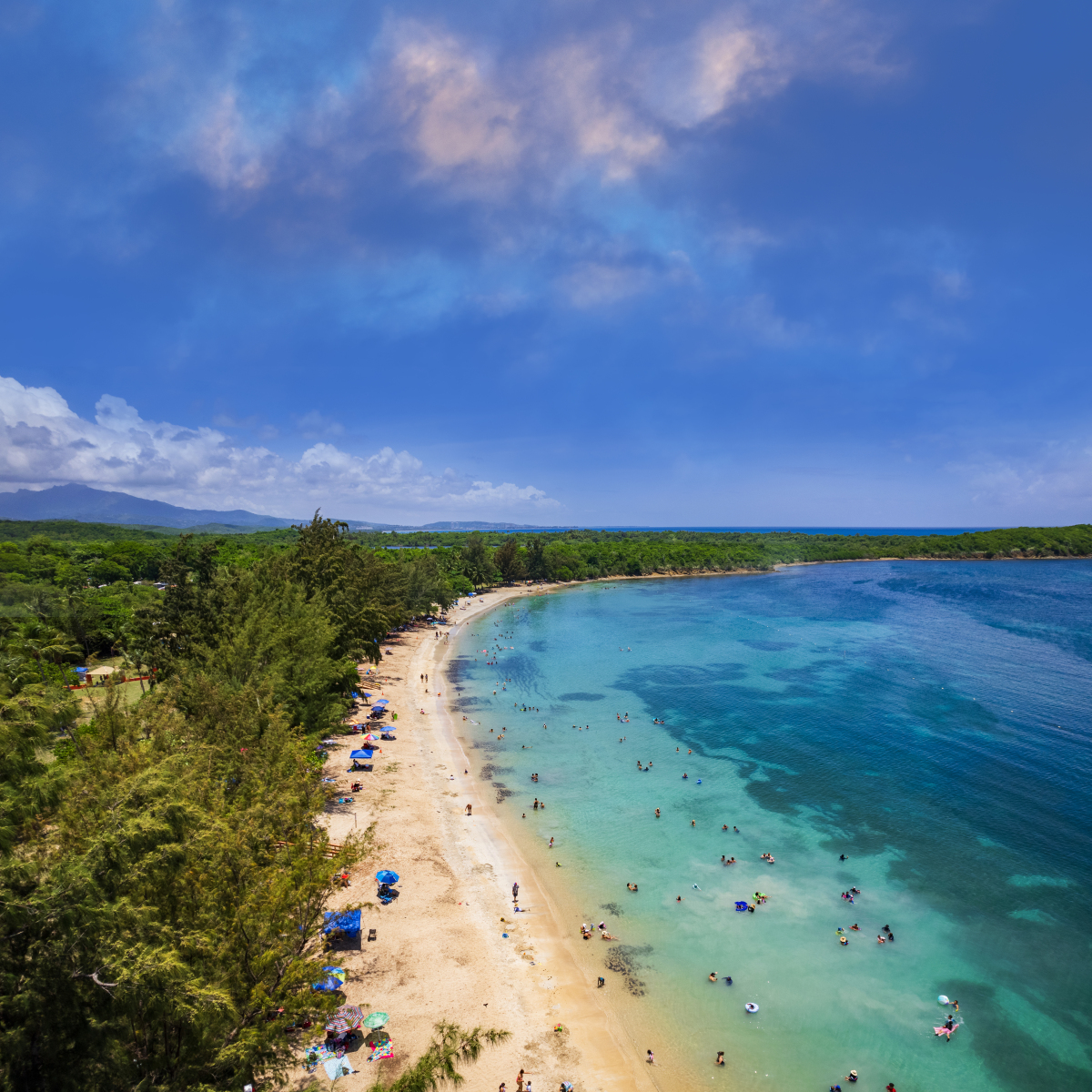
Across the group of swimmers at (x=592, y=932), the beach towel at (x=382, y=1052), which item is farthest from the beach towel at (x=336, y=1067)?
the group of swimmers at (x=592, y=932)

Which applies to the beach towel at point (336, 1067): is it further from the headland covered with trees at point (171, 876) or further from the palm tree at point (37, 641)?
the palm tree at point (37, 641)

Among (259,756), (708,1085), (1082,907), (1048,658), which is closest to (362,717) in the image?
(259,756)

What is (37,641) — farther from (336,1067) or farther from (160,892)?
(160,892)

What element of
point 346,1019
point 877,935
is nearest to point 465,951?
point 346,1019

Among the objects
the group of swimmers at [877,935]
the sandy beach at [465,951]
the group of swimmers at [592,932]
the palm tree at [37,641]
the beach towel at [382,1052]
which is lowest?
the group of swimmers at [877,935]

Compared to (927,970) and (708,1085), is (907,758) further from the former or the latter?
(708,1085)

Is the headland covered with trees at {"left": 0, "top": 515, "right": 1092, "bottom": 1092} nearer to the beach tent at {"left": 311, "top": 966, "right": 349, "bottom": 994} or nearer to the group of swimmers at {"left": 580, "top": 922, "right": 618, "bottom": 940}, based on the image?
the beach tent at {"left": 311, "top": 966, "right": 349, "bottom": 994}
